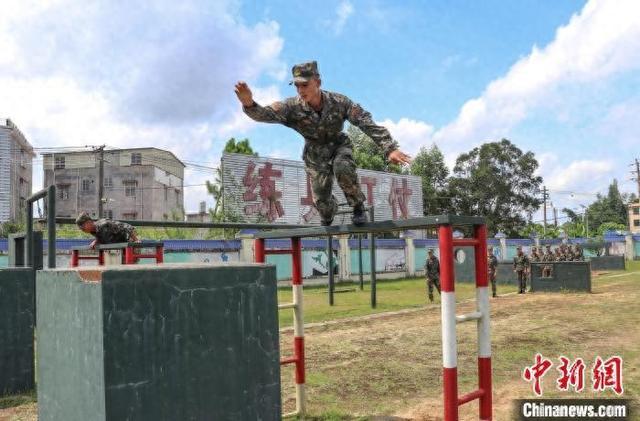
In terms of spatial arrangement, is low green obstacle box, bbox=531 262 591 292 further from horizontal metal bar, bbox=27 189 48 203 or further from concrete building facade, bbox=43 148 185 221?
concrete building facade, bbox=43 148 185 221

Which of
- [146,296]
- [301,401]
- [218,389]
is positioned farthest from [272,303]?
[301,401]

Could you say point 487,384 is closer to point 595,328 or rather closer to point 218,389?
point 218,389

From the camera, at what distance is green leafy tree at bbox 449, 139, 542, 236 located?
144 ft

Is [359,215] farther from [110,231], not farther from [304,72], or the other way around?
[110,231]

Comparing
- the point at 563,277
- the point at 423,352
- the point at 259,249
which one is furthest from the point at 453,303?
the point at 563,277

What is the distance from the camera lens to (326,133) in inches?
157

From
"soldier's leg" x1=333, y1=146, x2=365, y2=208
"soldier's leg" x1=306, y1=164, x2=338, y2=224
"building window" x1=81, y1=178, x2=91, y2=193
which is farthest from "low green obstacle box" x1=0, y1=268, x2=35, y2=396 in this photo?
"building window" x1=81, y1=178, x2=91, y2=193

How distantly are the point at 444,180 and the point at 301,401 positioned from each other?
4150cm

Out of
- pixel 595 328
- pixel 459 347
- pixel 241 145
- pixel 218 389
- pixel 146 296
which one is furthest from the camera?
pixel 241 145

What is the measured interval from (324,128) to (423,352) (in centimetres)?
405

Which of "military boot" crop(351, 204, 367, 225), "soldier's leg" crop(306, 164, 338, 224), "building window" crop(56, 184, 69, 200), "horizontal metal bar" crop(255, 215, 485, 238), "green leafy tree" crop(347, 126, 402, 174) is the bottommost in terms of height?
"horizontal metal bar" crop(255, 215, 485, 238)

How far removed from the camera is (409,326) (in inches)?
371

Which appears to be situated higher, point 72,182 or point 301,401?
point 72,182

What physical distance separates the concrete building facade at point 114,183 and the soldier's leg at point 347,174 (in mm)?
38464
